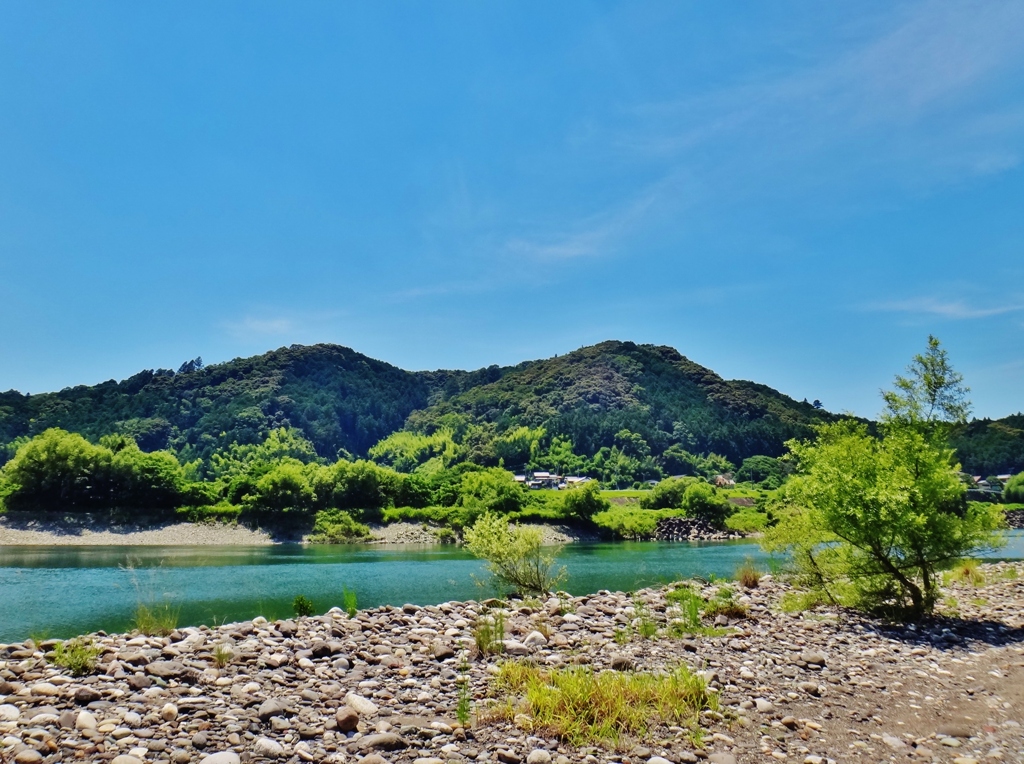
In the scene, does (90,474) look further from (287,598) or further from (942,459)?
(942,459)

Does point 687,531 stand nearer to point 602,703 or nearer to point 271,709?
point 602,703

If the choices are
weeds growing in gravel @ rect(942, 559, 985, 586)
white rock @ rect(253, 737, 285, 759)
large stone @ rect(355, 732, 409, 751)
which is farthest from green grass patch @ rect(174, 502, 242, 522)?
large stone @ rect(355, 732, 409, 751)

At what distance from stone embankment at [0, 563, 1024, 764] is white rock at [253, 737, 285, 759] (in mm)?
27

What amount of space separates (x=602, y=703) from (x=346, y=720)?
3456 mm

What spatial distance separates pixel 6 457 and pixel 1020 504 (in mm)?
242967

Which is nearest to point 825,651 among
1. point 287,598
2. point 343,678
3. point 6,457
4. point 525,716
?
point 525,716

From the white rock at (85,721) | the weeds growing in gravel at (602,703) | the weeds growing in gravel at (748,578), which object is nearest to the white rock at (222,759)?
the white rock at (85,721)

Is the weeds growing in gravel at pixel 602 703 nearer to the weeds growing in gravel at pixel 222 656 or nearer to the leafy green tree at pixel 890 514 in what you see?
the weeds growing in gravel at pixel 222 656

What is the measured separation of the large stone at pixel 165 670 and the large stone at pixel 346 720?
125 inches

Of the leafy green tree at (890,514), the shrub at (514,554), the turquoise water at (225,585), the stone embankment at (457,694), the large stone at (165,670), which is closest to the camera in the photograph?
the stone embankment at (457,694)

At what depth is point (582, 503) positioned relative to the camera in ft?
368

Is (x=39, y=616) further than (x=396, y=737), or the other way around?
(x=39, y=616)

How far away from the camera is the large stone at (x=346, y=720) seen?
8609 millimetres

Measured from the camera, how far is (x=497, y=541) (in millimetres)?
24312
